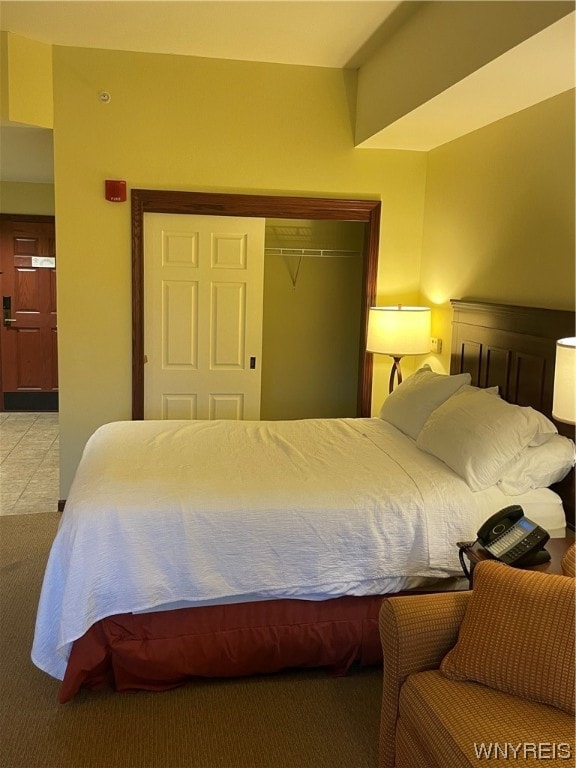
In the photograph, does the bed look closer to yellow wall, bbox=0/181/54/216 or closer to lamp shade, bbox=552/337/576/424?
lamp shade, bbox=552/337/576/424

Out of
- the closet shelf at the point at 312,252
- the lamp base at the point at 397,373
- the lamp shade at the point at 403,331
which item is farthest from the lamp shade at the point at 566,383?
the closet shelf at the point at 312,252

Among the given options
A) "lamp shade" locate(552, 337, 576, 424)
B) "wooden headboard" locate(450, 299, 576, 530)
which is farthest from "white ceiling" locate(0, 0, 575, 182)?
"lamp shade" locate(552, 337, 576, 424)

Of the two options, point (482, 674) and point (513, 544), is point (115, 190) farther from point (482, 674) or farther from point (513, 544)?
point (482, 674)

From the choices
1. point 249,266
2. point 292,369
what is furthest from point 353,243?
point 249,266

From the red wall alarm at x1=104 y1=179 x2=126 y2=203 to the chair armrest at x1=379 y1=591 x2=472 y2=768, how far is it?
3193 mm

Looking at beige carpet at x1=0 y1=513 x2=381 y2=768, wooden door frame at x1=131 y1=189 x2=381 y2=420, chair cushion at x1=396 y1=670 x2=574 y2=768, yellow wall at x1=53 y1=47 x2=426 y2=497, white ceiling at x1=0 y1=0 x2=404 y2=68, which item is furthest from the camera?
wooden door frame at x1=131 y1=189 x2=381 y2=420

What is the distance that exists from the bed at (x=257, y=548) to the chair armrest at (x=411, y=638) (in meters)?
0.63

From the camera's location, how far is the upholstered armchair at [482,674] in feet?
5.44

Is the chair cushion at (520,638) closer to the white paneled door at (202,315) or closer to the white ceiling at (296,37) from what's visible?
the white ceiling at (296,37)

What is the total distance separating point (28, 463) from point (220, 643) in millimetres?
3586

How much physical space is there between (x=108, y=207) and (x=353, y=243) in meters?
2.35

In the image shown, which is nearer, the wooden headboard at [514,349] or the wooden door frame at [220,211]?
the wooden headboard at [514,349]

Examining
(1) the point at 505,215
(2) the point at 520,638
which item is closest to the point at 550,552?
(2) the point at 520,638

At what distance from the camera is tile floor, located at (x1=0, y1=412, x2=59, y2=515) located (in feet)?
15.3
